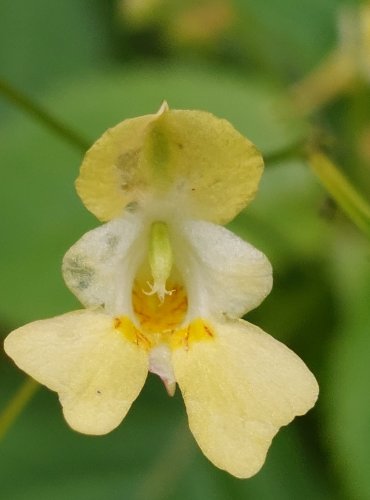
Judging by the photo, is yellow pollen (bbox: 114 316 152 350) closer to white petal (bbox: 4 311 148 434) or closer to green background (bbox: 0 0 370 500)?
white petal (bbox: 4 311 148 434)

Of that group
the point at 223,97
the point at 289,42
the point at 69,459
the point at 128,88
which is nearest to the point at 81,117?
the point at 128,88

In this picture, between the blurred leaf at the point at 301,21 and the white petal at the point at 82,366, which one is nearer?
the white petal at the point at 82,366

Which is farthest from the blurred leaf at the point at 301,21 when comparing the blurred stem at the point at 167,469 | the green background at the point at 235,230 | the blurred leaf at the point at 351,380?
the blurred stem at the point at 167,469

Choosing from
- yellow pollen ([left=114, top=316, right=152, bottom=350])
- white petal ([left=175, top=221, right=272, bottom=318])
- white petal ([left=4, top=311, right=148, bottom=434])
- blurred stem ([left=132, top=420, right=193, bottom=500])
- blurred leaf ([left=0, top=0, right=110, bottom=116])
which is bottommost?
blurred stem ([left=132, top=420, right=193, bottom=500])

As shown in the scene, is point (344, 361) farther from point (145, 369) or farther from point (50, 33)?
point (50, 33)

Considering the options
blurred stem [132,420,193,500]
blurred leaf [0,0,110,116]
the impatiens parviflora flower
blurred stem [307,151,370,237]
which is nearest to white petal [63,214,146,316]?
the impatiens parviflora flower

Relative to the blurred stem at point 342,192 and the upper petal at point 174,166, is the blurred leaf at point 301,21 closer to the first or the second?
the blurred stem at point 342,192
